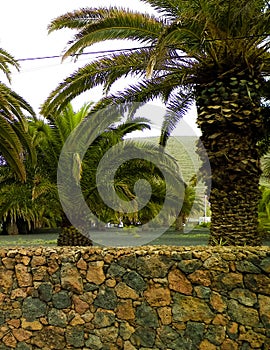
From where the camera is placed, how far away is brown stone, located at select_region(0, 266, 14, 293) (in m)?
6.30

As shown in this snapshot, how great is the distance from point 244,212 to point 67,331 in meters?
4.39

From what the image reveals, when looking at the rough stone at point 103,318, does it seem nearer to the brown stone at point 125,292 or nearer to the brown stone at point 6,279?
the brown stone at point 125,292

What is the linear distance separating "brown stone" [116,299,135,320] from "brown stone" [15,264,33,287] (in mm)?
1280

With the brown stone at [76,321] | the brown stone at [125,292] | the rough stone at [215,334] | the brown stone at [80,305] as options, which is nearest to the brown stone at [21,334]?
the brown stone at [76,321]

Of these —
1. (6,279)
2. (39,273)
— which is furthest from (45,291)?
(6,279)

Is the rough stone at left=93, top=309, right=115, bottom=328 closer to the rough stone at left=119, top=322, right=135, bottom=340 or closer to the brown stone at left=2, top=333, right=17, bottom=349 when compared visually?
the rough stone at left=119, top=322, right=135, bottom=340

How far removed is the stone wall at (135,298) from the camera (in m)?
5.25

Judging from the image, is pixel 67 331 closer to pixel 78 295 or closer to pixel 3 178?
pixel 78 295

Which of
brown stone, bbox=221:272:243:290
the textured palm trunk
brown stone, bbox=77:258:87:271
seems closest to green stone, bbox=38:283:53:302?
brown stone, bbox=77:258:87:271

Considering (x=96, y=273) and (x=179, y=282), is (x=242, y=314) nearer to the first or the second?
(x=179, y=282)

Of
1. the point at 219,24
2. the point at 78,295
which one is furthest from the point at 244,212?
the point at 78,295

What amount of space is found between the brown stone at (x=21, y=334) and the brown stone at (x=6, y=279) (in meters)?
0.55

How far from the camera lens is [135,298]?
Answer: 18.6ft

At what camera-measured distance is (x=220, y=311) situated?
17.4ft
